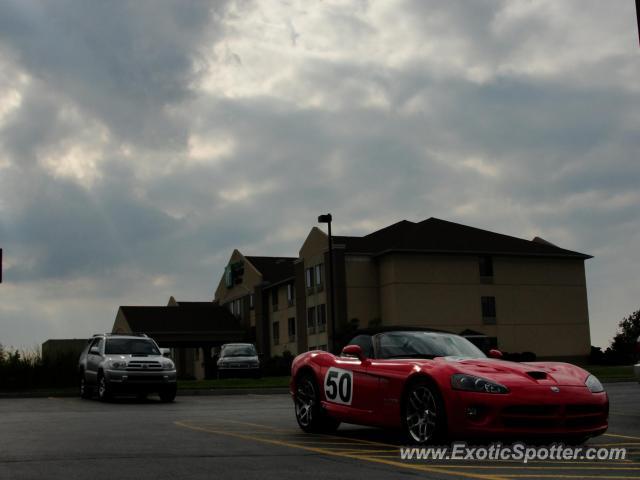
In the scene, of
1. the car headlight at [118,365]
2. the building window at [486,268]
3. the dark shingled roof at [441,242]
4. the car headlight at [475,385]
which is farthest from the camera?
the building window at [486,268]

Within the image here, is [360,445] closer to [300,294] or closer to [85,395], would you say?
[85,395]

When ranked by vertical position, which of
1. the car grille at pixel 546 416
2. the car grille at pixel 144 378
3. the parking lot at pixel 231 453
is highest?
the car grille at pixel 144 378

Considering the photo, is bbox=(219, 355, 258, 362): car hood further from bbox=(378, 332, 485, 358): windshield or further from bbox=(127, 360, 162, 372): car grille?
bbox=(378, 332, 485, 358): windshield

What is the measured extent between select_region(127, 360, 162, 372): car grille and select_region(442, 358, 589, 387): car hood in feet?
43.9

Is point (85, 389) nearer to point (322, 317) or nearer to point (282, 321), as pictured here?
point (322, 317)

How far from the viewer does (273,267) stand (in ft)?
255

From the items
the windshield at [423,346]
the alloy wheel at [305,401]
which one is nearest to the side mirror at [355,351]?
the windshield at [423,346]

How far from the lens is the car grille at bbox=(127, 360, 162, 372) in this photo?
2141cm

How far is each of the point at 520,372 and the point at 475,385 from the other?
1.94 ft

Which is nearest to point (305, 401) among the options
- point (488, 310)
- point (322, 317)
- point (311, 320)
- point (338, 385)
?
point (338, 385)

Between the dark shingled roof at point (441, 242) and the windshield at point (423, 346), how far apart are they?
1815 inches

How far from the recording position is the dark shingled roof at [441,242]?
5806cm

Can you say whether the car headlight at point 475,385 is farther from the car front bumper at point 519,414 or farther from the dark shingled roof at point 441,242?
the dark shingled roof at point 441,242

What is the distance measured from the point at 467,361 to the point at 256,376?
115ft
